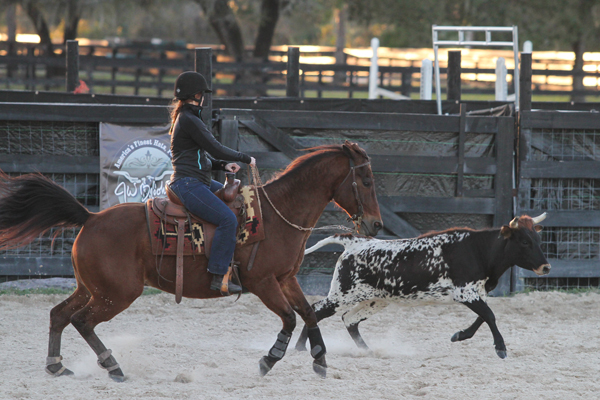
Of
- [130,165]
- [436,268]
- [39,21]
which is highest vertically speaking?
[39,21]

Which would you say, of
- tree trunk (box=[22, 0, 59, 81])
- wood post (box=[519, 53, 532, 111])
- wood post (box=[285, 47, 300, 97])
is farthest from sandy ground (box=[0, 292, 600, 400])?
tree trunk (box=[22, 0, 59, 81])

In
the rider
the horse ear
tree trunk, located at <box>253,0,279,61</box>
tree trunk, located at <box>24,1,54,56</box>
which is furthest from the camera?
tree trunk, located at <box>24,1,54,56</box>

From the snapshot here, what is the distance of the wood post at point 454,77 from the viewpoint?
1015 cm

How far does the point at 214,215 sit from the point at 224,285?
507mm

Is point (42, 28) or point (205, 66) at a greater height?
point (42, 28)

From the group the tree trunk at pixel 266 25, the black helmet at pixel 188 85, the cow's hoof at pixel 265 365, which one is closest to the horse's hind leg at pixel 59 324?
the cow's hoof at pixel 265 365

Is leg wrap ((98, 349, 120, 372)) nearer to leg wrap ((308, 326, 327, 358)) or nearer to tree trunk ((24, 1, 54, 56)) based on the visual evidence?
leg wrap ((308, 326, 327, 358))

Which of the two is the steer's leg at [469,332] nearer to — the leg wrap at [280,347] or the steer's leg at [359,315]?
the steer's leg at [359,315]

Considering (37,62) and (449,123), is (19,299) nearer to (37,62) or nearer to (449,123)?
(449,123)

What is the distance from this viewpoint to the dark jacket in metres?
4.85

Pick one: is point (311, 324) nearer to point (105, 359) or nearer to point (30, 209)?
point (105, 359)

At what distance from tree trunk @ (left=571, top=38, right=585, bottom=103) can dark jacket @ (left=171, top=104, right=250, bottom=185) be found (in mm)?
16623

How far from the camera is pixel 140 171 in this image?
752 cm

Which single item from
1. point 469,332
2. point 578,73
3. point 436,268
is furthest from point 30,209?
point 578,73
